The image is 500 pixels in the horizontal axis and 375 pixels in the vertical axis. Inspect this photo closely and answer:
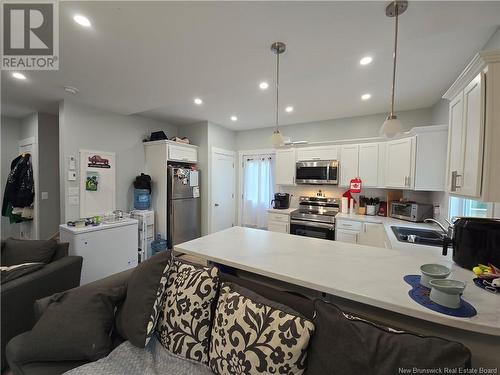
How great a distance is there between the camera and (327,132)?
402 cm

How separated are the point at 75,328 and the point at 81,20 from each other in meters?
1.95

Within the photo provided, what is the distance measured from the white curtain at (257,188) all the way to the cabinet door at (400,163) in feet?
7.07

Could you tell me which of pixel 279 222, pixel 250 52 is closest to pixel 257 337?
pixel 250 52

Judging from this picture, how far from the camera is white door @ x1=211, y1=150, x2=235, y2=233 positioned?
14.1ft

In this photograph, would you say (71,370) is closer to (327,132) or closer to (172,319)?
(172,319)

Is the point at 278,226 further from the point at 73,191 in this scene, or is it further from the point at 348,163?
the point at 73,191

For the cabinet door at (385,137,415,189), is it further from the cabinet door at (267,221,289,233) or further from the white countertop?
the cabinet door at (267,221,289,233)

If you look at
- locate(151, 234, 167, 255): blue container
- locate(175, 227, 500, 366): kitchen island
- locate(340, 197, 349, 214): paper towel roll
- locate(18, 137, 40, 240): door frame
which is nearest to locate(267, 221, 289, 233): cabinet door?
locate(340, 197, 349, 214): paper towel roll

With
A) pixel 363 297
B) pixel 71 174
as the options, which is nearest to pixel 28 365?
pixel 363 297

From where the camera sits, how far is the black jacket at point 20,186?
10.8 ft

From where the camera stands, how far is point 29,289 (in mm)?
1549

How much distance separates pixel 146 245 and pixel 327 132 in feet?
13.1

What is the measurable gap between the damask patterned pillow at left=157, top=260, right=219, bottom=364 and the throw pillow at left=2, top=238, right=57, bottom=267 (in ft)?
4.81

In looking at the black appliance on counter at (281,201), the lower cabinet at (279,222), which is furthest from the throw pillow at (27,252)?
the black appliance on counter at (281,201)
